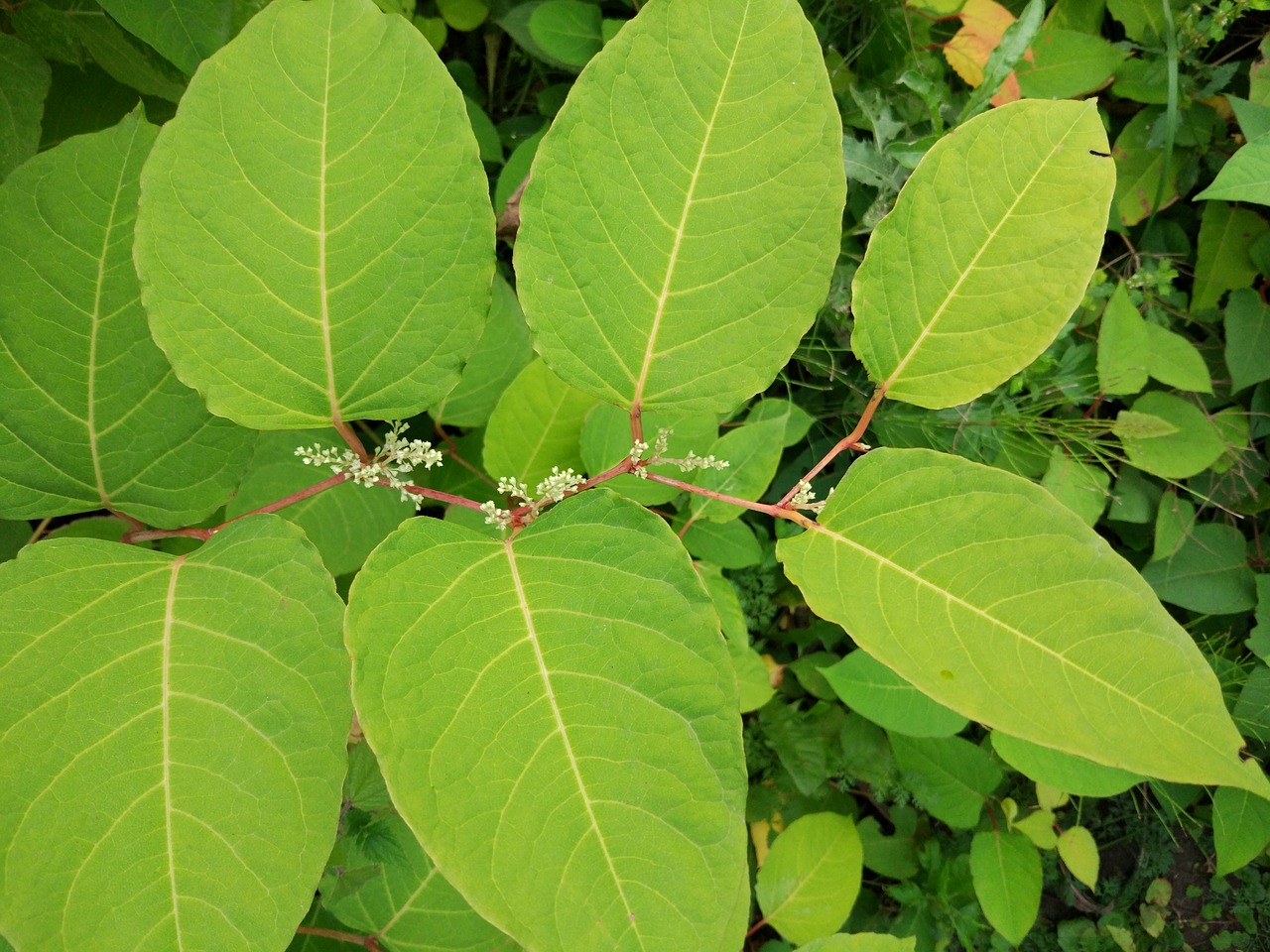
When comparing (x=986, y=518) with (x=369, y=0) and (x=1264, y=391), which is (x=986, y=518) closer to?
(x=369, y=0)

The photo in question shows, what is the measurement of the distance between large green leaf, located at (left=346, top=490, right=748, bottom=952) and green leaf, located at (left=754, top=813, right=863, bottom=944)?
3.89 ft

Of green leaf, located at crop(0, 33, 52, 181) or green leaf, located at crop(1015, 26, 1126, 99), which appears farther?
green leaf, located at crop(1015, 26, 1126, 99)

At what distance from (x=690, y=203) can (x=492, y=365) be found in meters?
0.64

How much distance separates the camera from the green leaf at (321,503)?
46.4 inches

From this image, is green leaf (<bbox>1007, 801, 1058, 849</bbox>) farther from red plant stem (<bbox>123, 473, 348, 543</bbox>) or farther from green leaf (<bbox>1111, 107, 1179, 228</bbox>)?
red plant stem (<bbox>123, 473, 348, 543</bbox>)

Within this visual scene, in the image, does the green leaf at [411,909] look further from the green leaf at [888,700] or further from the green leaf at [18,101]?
the green leaf at [18,101]

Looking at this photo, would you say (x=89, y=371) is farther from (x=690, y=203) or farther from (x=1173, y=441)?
(x=1173, y=441)

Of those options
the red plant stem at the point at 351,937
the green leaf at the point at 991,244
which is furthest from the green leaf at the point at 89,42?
the red plant stem at the point at 351,937

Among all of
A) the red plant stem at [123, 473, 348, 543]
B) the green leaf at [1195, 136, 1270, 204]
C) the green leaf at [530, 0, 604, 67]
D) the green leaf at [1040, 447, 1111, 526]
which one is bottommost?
the green leaf at [1040, 447, 1111, 526]

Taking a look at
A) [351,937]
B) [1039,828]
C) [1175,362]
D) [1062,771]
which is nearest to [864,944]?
[1062,771]

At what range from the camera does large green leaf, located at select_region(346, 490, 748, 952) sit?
24.1 inches

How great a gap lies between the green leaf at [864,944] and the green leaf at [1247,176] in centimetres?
135

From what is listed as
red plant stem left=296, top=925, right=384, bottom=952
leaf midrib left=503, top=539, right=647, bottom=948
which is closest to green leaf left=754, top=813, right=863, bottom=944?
red plant stem left=296, top=925, right=384, bottom=952

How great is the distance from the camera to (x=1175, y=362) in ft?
5.71
